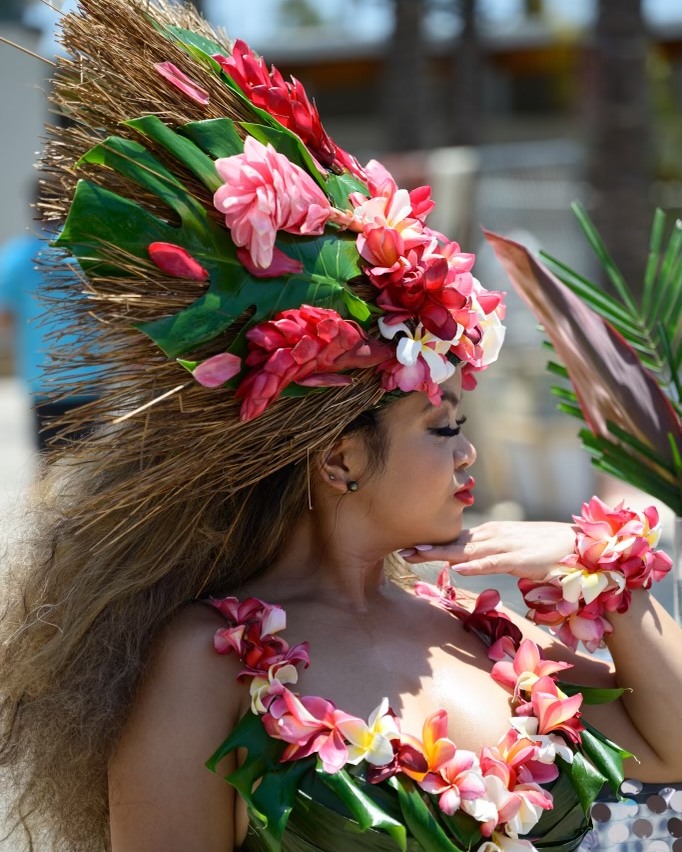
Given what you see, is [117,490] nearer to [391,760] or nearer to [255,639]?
[255,639]

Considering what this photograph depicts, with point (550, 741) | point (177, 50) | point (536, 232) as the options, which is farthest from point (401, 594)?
point (536, 232)

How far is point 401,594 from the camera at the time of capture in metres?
2.07

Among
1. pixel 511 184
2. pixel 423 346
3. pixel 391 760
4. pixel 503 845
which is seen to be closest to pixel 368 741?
pixel 391 760

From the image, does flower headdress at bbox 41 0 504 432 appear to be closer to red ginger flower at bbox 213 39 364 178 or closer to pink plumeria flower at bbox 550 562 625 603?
red ginger flower at bbox 213 39 364 178

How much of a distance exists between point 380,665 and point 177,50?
0.98 meters

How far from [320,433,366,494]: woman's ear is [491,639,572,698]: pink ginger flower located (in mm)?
396

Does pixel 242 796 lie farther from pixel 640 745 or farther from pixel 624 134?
pixel 624 134

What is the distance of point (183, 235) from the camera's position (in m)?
1.61

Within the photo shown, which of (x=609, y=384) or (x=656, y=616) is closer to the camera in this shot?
(x=656, y=616)

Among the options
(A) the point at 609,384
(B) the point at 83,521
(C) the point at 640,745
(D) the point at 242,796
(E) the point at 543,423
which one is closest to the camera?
(D) the point at 242,796

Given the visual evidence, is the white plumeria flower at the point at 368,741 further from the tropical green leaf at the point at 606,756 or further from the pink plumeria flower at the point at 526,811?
the tropical green leaf at the point at 606,756

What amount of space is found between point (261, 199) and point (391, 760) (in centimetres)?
81

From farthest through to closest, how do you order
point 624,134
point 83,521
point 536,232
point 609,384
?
point 624,134 < point 536,232 < point 609,384 < point 83,521

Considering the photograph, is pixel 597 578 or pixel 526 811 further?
pixel 597 578
